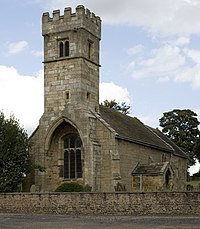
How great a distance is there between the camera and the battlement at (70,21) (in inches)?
1666

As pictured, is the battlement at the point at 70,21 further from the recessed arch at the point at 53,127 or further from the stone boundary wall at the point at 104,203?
the stone boundary wall at the point at 104,203

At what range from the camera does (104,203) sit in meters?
29.6

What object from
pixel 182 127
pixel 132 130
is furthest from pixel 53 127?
pixel 182 127

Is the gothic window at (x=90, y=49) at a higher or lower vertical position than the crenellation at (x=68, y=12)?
lower

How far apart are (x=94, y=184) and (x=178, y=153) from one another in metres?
20.5

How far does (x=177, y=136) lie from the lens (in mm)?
83562

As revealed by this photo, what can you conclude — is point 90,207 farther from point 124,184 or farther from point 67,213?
point 124,184

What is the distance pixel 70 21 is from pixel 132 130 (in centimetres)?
1235

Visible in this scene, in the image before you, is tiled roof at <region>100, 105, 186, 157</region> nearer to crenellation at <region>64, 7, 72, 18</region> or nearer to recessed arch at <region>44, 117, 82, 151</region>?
recessed arch at <region>44, 117, 82, 151</region>

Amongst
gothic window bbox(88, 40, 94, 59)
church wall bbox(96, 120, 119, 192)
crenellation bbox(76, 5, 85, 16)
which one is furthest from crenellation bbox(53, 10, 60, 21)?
church wall bbox(96, 120, 119, 192)

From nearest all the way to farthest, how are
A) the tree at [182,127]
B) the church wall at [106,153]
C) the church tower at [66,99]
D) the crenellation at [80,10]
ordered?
the church wall at [106,153] < the church tower at [66,99] < the crenellation at [80,10] < the tree at [182,127]

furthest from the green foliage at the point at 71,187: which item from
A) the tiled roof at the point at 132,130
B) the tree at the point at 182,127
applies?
the tree at the point at 182,127

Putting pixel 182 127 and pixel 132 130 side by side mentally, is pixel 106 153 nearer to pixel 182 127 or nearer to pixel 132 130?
pixel 132 130

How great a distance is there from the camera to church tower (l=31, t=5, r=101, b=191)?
41562 millimetres
